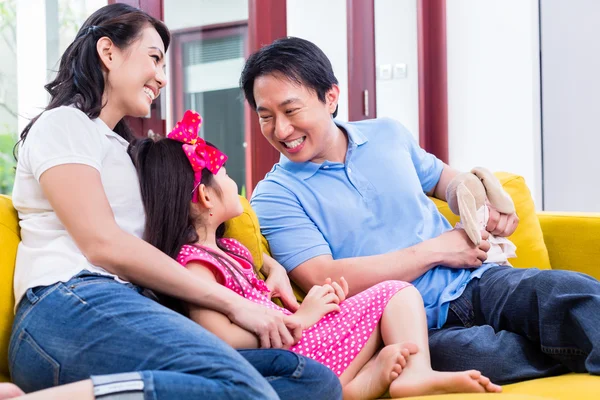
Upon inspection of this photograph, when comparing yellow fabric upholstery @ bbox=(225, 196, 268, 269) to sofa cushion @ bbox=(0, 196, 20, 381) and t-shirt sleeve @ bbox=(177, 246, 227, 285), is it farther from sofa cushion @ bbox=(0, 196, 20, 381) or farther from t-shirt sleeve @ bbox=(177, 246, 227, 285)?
sofa cushion @ bbox=(0, 196, 20, 381)

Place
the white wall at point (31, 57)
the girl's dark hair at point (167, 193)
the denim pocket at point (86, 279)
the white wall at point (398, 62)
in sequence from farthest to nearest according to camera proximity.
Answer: the white wall at point (398, 62) → the white wall at point (31, 57) → the girl's dark hair at point (167, 193) → the denim pocket at point (86, 279)

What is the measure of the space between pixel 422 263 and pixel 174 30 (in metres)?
1.62

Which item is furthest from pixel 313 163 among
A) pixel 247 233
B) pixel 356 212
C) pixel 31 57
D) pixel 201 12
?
pixel 201 12

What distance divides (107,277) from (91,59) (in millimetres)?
504

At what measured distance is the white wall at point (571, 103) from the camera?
443cm

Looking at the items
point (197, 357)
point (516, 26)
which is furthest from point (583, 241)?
point (516, 26)

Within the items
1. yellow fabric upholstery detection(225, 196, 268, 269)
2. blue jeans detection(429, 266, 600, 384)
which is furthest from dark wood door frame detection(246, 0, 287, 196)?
blue jeans detection(429, 266, 600, 384)

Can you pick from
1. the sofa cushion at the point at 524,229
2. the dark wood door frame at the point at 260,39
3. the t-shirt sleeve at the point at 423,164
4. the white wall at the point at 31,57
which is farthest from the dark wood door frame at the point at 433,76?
the white wall at the point at 31,57

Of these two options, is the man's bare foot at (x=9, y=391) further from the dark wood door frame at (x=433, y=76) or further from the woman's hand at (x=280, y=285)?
the dark wood door frame at (x=433, y=76)

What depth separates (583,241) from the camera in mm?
2205

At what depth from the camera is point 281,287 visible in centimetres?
178

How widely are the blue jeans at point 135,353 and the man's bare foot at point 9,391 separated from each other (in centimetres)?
6

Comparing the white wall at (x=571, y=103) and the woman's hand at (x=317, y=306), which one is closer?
the woman's hand at (x=317, y=306)


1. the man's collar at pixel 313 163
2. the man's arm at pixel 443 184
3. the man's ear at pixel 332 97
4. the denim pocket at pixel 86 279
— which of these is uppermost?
the man's ear at pixel 332 97
